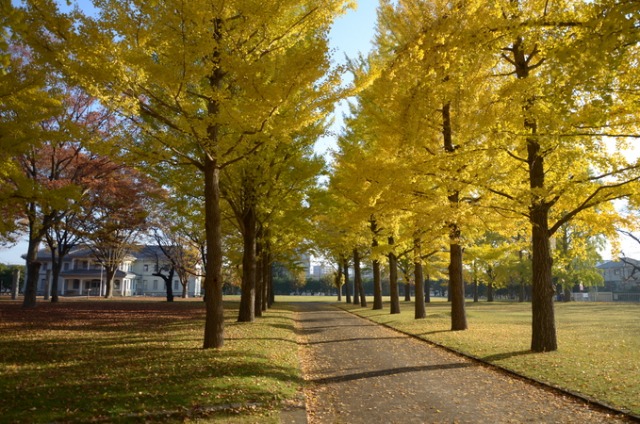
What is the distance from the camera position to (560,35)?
5.59m

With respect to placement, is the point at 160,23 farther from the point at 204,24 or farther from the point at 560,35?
the point at 560,35

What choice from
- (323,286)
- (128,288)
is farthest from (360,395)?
(323,286)

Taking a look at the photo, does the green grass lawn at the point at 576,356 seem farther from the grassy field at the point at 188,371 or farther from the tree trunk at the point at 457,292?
the tree trunk at the point at 457,292

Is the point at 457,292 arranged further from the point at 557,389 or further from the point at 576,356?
the point at 557,389

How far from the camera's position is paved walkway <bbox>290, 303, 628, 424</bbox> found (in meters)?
5.25

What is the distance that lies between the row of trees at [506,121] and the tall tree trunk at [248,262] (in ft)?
11.5

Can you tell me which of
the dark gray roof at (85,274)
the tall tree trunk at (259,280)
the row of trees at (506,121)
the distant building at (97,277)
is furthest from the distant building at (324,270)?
the row of trees at (506,121)

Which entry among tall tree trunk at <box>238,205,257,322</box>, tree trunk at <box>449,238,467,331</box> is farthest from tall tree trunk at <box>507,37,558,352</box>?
tall tree trunk at <box>238,205,257,322</box>

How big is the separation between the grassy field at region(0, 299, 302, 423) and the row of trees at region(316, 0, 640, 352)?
195 inches

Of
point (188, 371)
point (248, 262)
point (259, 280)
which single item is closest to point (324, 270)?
point (259, 280)

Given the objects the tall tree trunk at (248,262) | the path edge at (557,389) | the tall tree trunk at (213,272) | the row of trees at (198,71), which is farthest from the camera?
the tall tree trunk at (248,262)

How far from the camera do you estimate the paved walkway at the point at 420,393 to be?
5246 millimetres

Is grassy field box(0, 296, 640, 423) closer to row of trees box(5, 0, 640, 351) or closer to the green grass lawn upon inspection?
the green grass lawn

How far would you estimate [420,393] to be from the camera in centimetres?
635
